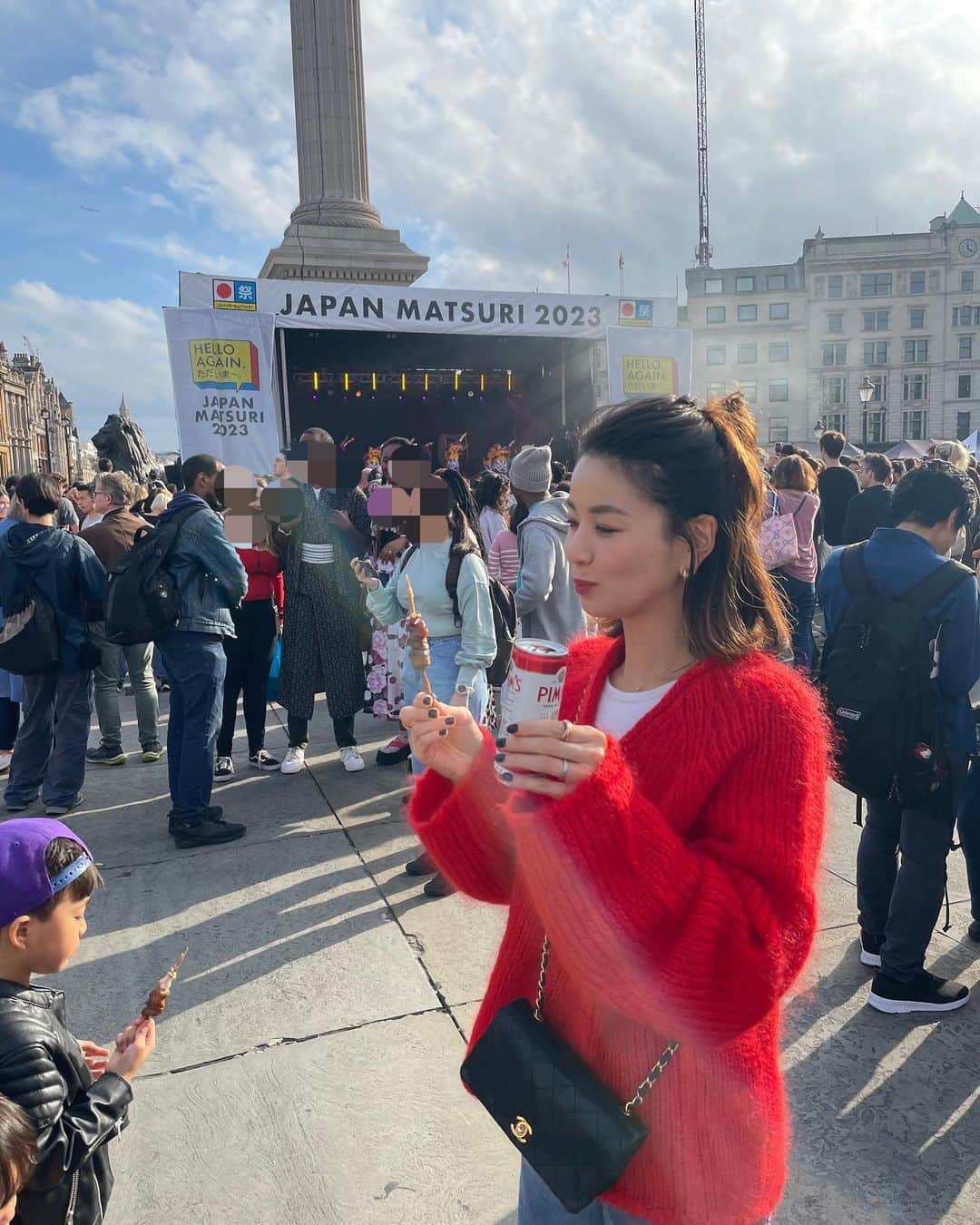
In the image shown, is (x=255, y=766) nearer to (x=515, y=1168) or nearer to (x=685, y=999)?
(x=515, y=1168)

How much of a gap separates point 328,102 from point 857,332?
176 feet

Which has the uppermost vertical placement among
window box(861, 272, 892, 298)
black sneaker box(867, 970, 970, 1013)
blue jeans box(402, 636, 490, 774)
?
window box(861, 272, 892, 298)

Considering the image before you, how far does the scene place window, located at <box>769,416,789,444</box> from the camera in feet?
210

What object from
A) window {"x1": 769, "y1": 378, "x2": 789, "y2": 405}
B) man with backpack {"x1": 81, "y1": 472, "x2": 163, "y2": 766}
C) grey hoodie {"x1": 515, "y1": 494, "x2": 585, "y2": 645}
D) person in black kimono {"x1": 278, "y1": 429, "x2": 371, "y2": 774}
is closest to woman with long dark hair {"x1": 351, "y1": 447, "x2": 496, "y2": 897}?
grey hoodie {"x1": 515, "y1": 494, "x2": 585, "y2": 645}

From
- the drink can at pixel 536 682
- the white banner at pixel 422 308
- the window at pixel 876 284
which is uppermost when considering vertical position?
the window at pixel 876 284

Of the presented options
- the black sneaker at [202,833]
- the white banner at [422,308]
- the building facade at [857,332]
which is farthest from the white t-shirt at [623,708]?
the building facade at [857,332]

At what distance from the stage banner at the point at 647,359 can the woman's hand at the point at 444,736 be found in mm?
10928

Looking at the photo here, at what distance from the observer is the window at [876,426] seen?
201ft

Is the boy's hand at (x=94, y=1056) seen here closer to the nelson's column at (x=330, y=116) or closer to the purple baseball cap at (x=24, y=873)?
the purple baseball cap at (x=24, y=873)

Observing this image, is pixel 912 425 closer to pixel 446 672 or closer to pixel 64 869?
pixel 446 672

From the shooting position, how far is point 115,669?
6184 mm

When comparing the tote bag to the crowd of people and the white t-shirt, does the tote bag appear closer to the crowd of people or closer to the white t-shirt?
the crowd of people

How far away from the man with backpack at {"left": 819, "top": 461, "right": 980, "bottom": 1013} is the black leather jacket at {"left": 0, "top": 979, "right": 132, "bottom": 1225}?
8.13 ft

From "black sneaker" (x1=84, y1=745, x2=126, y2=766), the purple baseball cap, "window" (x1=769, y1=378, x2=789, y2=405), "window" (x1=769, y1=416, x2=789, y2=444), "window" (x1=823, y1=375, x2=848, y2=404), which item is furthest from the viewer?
"window" (x1=769, y1=416, x2=789, y2=444)
